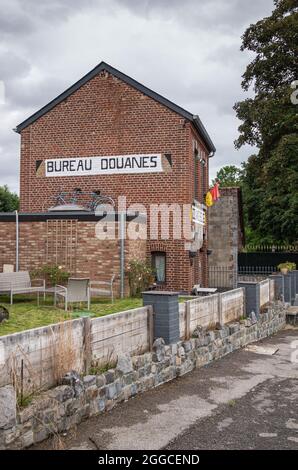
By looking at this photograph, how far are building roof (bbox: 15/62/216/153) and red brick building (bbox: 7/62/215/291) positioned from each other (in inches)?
1.3

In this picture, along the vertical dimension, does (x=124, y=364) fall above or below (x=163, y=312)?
below

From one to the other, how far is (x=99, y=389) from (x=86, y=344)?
0.60m

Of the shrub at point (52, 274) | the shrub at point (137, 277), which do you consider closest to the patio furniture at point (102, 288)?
the shrub at point (137, 277)

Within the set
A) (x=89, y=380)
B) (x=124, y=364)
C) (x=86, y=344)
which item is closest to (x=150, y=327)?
(x=124, y=364)

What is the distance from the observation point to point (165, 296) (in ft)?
27.7

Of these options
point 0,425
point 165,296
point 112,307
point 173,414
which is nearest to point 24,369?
point 0,425

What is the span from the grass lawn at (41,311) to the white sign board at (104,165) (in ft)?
18.1

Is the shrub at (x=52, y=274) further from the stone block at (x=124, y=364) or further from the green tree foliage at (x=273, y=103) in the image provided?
the green tree foliage at (x=273, y=103)

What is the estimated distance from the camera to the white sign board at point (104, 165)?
17.3 metres

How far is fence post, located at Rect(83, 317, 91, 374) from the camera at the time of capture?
6.69 meters

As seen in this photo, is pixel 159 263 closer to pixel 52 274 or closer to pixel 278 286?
pixel 278 286

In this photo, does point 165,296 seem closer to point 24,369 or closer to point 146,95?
point 24,369

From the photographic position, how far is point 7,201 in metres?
45.0

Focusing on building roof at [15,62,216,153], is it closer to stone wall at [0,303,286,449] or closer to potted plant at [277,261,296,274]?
potted plant at [277,261,296,274]
